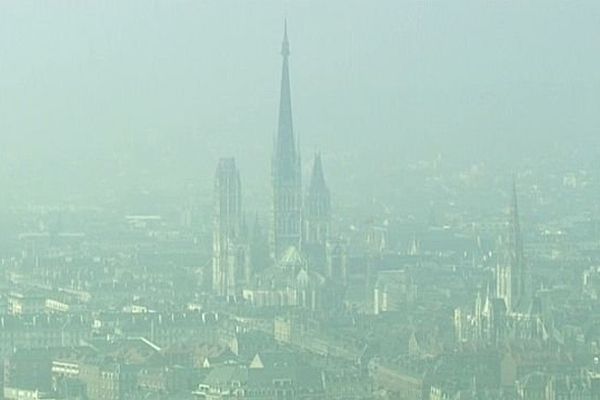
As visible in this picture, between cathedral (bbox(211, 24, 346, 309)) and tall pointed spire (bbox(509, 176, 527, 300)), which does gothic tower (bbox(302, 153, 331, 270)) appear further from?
tall pointed spire (bbox(509, 176, 527, 300))

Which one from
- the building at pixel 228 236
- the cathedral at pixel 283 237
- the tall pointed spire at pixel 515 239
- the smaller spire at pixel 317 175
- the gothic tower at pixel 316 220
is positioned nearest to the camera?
the tall pointed spire at pixel 515 239

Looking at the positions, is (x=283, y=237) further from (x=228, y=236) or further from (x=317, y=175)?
(x=317, y=175)

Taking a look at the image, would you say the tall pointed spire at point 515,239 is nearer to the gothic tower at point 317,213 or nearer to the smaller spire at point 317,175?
the smaller spire at point 317,175

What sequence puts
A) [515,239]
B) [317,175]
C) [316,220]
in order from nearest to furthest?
[515,239], [317,175], [316,220]

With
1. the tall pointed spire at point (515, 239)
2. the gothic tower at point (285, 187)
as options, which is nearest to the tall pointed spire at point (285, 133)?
the gothic tower at point (285, 187)

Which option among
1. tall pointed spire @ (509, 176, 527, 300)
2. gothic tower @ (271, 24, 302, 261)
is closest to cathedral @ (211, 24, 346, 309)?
gothic tower @ (271, 24, 302, 261)

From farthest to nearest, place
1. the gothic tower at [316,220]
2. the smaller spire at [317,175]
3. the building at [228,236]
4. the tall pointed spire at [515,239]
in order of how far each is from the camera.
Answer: the gothic tower at [316,220], the building at [228,236], the smaller spire at [317,175], the tall pointed spire at [515,239]

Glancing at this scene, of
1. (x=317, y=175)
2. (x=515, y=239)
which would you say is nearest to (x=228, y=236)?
(x=317, y=175)
